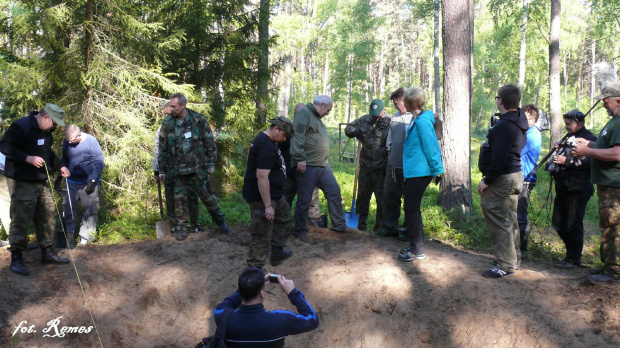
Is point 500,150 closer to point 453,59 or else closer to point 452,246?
point 452,246

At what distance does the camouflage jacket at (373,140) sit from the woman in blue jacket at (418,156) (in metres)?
1.38

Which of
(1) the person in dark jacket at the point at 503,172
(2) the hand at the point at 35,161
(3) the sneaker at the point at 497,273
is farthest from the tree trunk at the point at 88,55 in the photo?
(3) the sneaker at the point at 497,273

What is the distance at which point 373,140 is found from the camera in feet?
25.2

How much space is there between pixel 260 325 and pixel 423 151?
377 cm

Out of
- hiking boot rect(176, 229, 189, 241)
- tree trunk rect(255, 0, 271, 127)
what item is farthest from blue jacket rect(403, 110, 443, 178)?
tree trunk rect(255, 0, 271, 127)

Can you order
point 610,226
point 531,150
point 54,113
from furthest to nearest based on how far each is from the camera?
point 531,150, point 54,113, point 610,226

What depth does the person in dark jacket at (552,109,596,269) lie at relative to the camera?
20.1ft

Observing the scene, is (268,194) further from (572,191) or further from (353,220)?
(572,191)

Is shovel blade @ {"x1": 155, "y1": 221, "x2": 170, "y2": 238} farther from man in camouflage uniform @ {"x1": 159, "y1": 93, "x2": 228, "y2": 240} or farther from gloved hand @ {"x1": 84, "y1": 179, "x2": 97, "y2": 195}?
gloved hand @ {"x1": 84, "y1": 179, "x2": 97, "y2": 195}

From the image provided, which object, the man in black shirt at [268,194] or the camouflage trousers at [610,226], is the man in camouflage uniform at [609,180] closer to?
the camouflage trousers at [610,226]

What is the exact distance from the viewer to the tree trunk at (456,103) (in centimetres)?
910

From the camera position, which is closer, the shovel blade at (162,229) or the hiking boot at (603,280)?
the hiking boot at (603,280)

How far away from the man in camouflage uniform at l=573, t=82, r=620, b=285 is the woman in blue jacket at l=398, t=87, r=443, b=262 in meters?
1.72

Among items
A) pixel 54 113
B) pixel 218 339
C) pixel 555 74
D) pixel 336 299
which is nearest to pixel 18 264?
pixel 54 113
